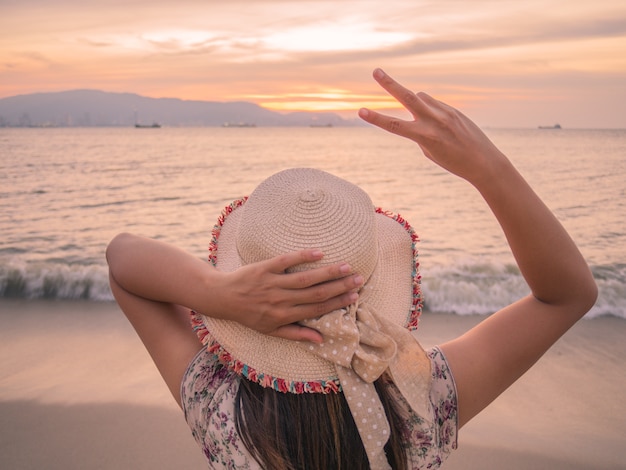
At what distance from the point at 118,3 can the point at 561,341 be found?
1789 cm

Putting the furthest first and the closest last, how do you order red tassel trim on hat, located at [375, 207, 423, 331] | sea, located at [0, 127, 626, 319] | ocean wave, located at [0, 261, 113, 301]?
sea, located at [0, 127, 626, 319] → ocean wave, located at [0, 261, 113, 301] → red tassel trim on hat, located at [375, 207, 423, 331]

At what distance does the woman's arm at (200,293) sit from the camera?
→ 3.89ft

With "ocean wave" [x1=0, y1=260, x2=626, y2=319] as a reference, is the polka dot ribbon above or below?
above

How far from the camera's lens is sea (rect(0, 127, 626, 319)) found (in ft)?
22.0

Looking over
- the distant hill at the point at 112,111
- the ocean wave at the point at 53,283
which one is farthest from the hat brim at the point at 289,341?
the distant hill at the point at 112,111

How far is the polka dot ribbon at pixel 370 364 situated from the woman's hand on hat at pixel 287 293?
37 mm

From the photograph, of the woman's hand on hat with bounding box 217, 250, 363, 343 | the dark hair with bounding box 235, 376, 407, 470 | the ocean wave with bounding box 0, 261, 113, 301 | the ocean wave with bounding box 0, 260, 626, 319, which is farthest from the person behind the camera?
the ocean wave with bounding box 0, 261, 113, 301

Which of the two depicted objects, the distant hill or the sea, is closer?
the sea

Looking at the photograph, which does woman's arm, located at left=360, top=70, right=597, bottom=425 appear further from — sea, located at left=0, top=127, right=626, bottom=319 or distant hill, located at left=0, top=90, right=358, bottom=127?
distant hill, located at left=0, top=90, right=358, bottom=127

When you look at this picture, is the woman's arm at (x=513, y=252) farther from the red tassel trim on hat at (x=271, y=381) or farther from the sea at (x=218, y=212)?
the sea at (x=218, y=212)

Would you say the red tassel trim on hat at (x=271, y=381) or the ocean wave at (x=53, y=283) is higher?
the red tassel trim on hat at (x=271, y=381)

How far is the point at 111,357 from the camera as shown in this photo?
459 cm

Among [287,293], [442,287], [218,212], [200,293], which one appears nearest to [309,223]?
[287,293]

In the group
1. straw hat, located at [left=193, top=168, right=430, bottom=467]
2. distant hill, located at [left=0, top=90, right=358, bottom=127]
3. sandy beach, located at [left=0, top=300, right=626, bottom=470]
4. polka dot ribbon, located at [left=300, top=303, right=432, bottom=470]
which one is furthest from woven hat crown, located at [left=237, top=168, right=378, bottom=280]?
A: distant hill, located at [left=0, top=90, right=358, bottom=127]
